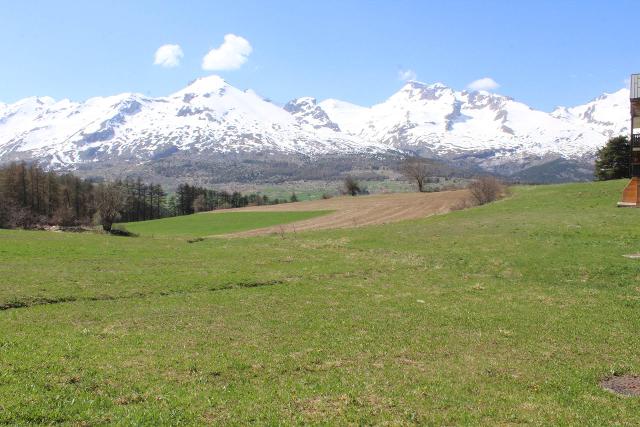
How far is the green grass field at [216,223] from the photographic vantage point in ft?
325

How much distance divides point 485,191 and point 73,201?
107045 mm

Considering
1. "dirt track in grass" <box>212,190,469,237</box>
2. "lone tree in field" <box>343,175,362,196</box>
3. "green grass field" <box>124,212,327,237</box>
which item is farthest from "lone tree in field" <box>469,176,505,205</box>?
"lone tree in field" <box>343,175,362,196</box>

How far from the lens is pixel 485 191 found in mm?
92500

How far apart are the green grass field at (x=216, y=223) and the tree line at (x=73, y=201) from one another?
28.9ft

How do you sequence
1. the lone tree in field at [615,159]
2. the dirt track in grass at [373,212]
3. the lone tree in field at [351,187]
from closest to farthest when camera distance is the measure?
the dirt track in grass at [373,212]
the lone tree in field at [615,159]
the lone tree in field at [351,187]

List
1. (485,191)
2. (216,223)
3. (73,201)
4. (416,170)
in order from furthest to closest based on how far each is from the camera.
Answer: (416,170) → (73,201) → (216,223) → (485,191)

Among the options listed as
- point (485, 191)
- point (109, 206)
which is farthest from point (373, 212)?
point (109, 206)

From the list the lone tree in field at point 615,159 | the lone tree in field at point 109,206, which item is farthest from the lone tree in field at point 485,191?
the lone tree in field at point 109,206

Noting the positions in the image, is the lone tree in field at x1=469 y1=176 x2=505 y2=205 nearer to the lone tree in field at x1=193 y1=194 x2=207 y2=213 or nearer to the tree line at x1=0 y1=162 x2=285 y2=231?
the tree line at x1=0 y1=162 x2=285 y2=231

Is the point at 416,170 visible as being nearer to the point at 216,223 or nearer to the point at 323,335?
the point at 216,223

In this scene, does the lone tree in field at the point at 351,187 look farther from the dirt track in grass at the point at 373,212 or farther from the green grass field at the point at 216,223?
the green grass field at the point at 216,223

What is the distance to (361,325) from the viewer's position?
70.9 ft

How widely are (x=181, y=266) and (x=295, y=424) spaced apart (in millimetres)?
26685

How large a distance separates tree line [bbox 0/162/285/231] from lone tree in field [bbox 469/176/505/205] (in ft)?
216
